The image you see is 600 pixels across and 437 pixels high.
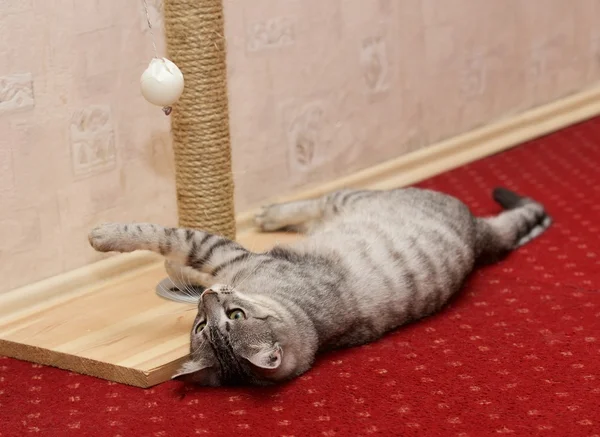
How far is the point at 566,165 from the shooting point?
3672 mm

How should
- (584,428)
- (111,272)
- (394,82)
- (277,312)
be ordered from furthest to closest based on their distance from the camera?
(394,82), (111,272), (277,312), (584,428)

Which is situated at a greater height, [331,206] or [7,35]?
[7,35]

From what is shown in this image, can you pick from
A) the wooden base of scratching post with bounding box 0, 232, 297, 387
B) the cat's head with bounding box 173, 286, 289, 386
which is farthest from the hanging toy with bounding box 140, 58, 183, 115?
the wooden base of scratching post with bounding box 0, 232, 297, 387

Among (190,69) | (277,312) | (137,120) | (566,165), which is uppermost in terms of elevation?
(190,69)

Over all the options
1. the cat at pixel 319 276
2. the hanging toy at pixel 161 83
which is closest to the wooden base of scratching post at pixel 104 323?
the cat at pixel 319 276

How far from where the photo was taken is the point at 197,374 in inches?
81.5

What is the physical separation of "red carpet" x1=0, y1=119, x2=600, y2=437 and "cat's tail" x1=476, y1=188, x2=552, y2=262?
0.13 meters

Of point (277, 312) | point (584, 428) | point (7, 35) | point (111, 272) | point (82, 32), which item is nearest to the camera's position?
point (584, 428)

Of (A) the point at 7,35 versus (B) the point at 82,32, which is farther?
(B) the point at 82,32

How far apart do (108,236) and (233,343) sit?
1.50 ft

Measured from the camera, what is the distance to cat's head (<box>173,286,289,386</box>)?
1.98 meters

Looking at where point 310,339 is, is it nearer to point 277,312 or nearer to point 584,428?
point 277,312

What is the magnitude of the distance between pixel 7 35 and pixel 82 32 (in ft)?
0.71

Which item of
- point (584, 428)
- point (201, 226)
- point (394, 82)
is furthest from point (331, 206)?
point (584, 428)
